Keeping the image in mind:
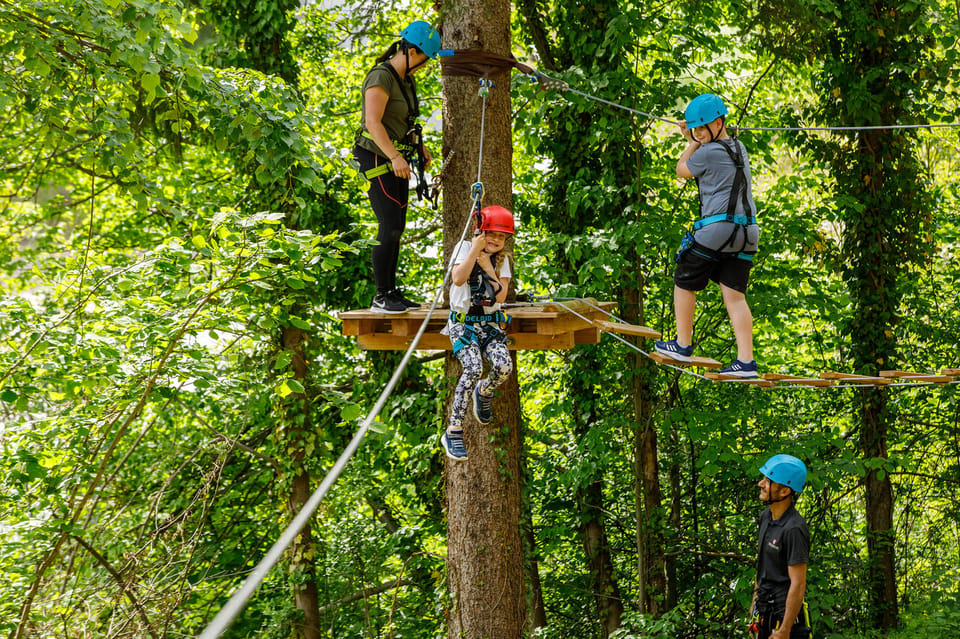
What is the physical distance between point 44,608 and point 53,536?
376 mm


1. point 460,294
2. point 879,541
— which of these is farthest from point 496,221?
point 879,541

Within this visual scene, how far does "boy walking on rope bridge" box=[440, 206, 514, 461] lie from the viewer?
3730 millimetres

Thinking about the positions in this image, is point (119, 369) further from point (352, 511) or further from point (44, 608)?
point (352, 511)

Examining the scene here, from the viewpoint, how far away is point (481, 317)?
3.84m

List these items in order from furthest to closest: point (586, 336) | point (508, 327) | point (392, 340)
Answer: point (586, 336) → point (392, 340) → point (508, 327)

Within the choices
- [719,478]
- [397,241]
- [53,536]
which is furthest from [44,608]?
[719,478]

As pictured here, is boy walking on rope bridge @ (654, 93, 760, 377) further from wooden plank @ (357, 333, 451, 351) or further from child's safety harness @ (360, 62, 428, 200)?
child's safety harness @ (360, 62, 428, 200)

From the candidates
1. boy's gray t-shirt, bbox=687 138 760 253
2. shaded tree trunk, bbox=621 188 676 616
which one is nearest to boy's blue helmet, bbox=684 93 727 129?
boy's gray t-shirt, bbox=687 138 760 253

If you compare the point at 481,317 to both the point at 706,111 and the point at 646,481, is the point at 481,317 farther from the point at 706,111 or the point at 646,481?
the point at 646,481

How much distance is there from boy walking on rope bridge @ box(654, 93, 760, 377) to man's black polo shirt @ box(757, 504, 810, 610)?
83 cm

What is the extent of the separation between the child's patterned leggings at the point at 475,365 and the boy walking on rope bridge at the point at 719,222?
966 millimetres

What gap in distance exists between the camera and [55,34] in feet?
13.1

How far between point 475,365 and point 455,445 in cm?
41

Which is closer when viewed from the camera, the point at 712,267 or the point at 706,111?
the point at 706,111
